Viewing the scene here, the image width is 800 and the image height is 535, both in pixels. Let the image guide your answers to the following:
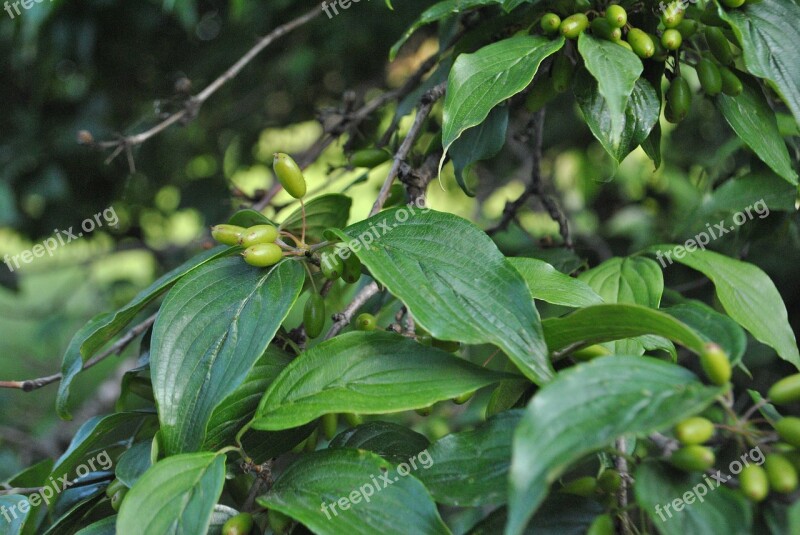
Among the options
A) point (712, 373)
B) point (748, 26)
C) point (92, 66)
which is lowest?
point (712, 373)

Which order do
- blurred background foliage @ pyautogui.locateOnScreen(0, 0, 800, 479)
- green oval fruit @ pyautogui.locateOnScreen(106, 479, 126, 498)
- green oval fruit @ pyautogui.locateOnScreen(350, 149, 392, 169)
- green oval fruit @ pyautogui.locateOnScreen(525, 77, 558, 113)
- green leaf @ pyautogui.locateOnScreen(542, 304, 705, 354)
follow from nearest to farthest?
green leaf @ pyautogui.locateOnScreen(542, 304, 705, 354) < green oval fruit @ pyautogui.locateOnScreen(106, 479, 126, 498) < green oval fruit @ pyautogui.locateOnScreen(525, 77, 558, 113) < green oval fruit @ pyautogui.locateOnScreen(350, 149, 392, 169) < blurred background foliage @ pyautogui.locateOnScreen(0, 0, 800, 479)

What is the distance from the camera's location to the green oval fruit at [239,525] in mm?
714

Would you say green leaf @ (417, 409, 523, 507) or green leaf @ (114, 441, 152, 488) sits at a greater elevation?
green leaf @ (114, 441, 152, 488)

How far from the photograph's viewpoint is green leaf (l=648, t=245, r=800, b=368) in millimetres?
922

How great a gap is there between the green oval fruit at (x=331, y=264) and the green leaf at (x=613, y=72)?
0.37m

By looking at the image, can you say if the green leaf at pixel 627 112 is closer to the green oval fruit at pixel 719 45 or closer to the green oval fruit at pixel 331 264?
the green oval fruit at pixel 719 45

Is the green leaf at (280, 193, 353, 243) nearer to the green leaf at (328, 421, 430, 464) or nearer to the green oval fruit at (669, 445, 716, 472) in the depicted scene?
the green leaf at (328, 421, 430, 464)

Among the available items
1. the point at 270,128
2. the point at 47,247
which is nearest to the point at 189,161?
the point at 270,128

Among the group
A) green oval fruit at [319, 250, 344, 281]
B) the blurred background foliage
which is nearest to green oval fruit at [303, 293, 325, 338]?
green oval fruit at [319, 250, 344, 281]

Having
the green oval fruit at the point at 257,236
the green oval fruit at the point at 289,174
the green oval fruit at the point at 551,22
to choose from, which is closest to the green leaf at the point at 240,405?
the green oval fruit at the point at 257,236

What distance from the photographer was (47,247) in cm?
249

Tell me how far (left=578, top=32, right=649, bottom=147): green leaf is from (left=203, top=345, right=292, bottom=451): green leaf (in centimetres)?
49

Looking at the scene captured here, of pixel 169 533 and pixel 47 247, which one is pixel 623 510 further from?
pixel 47 247

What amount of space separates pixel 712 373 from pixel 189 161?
2.62 m
